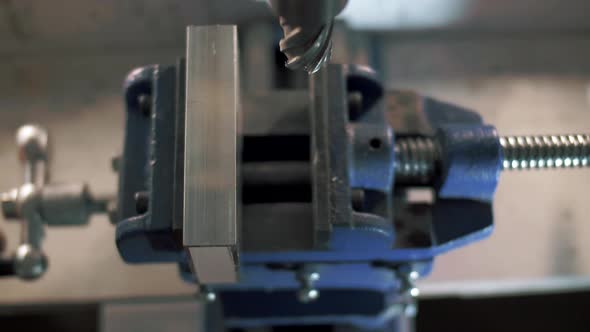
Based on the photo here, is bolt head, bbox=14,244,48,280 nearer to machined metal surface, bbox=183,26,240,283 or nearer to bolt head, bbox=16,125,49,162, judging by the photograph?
bolt head, bbox=16,125,49,162

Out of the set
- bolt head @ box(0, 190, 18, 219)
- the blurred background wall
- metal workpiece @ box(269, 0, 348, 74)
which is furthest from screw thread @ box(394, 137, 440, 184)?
bolt head @ box(0, 190, 18, 219)

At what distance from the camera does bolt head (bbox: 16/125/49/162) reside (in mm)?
939

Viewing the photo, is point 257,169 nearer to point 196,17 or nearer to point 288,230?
point 288,230

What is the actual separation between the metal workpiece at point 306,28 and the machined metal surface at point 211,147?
119 millimetres

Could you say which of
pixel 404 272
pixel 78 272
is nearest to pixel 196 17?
pixel 78 272

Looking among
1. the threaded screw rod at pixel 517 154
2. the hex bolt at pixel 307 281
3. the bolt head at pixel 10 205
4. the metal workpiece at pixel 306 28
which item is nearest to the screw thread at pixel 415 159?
the threaded screw rod at pixel 517 154

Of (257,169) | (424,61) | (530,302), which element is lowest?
(530,302)

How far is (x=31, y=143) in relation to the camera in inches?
37.2

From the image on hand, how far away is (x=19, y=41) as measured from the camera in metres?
1.03

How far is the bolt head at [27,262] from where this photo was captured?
842 millimetres

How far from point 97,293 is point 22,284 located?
0.12m

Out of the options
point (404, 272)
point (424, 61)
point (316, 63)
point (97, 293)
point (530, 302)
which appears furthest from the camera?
point (530, 302)

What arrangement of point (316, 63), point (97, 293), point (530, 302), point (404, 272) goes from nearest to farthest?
point (316, 63), point (404, 272), point (97, 293), point (530, 302)

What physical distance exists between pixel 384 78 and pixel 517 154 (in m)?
0.46
